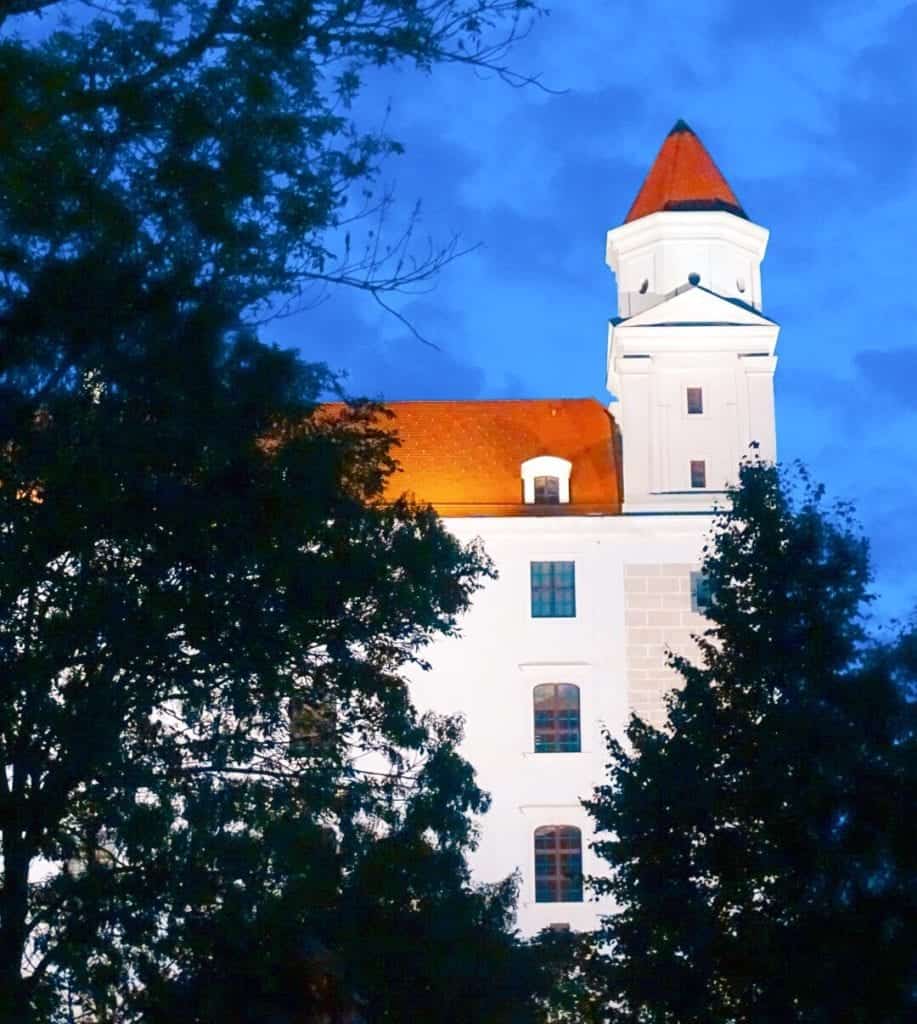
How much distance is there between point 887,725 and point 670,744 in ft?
7.21

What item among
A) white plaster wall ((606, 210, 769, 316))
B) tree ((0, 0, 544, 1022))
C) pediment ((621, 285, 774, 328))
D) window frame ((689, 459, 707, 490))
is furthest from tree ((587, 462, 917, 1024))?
white plaster wall ((606, 210, 769, 316))

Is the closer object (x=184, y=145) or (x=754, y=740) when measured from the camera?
(x=184, y=145)

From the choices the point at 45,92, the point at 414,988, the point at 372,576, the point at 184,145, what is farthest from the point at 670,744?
the point at 45,92

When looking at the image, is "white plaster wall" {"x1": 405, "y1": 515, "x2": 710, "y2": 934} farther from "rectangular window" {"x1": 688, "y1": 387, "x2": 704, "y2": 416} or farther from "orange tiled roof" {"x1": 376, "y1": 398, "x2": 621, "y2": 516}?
"rectangular window" {"x1": 688, "y1": 387, "x2": 704, "y2": 416}

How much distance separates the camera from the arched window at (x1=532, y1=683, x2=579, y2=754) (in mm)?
33906

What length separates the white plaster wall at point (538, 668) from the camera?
109 feet

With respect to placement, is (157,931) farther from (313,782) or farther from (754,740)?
(754,740)

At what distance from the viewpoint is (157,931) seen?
12.9 meters

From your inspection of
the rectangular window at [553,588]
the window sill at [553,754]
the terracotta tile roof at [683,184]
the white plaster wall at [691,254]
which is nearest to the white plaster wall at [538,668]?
the window sill at [553,754]

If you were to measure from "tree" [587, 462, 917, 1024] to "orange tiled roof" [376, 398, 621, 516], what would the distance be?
17.4m

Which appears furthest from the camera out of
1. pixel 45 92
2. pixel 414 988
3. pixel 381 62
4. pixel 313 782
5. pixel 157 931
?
pixel 414 988

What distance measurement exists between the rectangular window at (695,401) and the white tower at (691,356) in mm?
21

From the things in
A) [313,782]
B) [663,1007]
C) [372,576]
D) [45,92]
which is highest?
[45,92]

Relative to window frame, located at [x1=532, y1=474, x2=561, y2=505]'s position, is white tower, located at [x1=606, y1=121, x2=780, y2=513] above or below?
above
